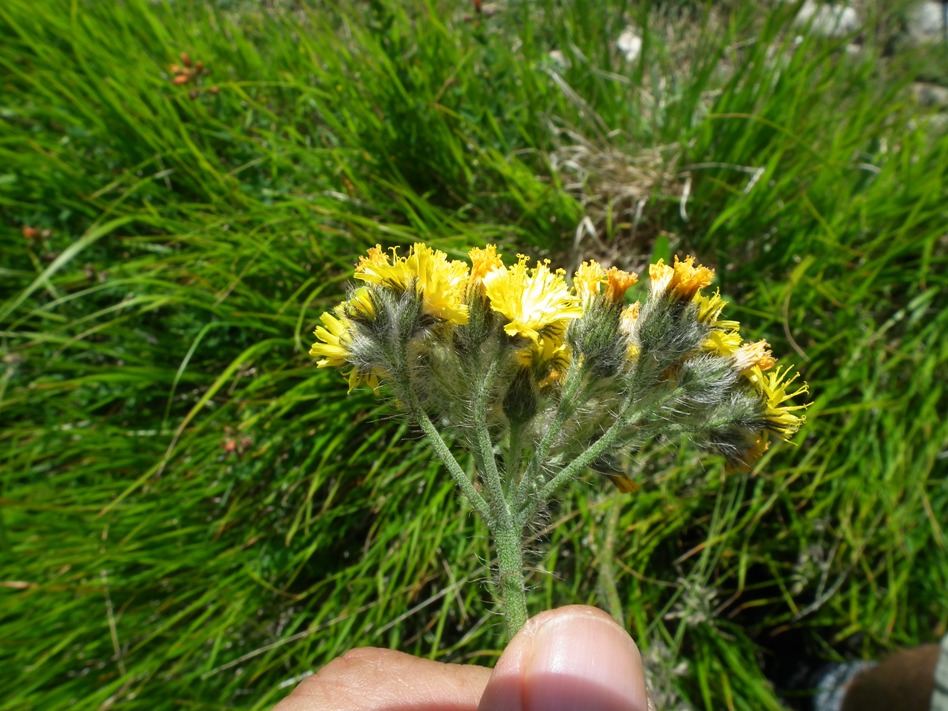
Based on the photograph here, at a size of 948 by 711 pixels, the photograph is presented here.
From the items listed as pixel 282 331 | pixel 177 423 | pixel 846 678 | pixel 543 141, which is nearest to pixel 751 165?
pixel 543 141

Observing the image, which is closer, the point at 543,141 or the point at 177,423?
the point at 177,423

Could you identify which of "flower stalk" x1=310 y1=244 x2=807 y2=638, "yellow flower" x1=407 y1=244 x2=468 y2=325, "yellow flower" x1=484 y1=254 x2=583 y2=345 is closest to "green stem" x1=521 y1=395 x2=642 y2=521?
"flower stalk" x1=310 y1=244 x2=807 y2=638

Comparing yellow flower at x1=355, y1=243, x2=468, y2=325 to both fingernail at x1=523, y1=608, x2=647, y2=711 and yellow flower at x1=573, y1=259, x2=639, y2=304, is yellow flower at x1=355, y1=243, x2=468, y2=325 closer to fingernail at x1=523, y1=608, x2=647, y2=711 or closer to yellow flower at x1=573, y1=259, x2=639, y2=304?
yellow flower at x1=573, y1=259, x2=639, y2=304

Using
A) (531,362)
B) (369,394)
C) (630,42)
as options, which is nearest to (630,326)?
(531,362)

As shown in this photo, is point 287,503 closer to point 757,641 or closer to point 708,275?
point 708,275

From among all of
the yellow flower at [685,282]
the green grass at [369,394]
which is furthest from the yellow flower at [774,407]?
the green grass at [369,394]

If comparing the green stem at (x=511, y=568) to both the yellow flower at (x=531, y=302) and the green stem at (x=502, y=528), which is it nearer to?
the green stem at (x=502, y=528)

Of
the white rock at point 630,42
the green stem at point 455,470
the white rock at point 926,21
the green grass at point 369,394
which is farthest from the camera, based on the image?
the white rock at point 926,21
